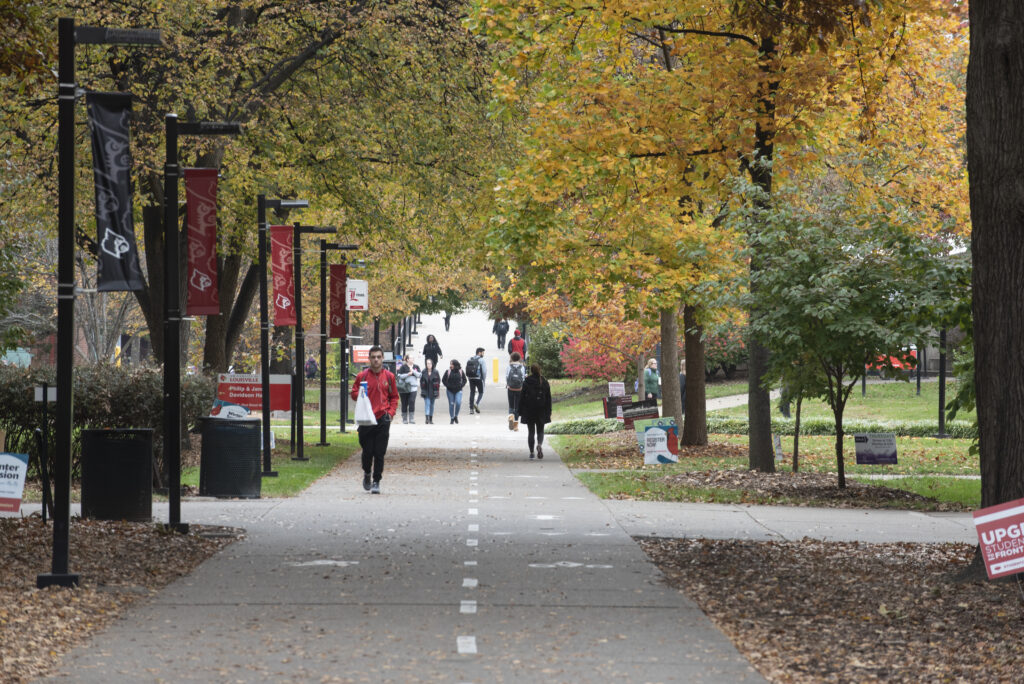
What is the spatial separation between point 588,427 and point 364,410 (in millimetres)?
18049

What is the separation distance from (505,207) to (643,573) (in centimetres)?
1083

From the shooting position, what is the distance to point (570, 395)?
169 feet

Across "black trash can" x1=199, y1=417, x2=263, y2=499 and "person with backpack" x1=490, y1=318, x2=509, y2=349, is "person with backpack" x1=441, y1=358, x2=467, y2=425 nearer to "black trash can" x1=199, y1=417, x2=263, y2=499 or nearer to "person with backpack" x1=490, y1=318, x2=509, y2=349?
"black trash can" x1=199, y1=417, x2=263, y2=499

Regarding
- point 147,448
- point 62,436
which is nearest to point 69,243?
point 62,436

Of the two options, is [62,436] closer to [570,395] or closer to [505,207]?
[505,207]

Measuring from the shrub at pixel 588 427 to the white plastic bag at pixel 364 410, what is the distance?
54.9ft

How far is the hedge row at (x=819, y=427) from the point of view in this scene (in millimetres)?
31781

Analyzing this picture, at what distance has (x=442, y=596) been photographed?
9273 mm

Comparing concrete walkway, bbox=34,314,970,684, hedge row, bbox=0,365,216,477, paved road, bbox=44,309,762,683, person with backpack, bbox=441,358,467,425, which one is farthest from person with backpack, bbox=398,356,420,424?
paved road, bbox=44,309,762,683

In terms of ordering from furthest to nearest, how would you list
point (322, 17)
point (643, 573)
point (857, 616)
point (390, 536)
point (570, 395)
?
point (570, 395) → point (322, 17) → point (390, 536) → point (643, 573) → point (857, 616)

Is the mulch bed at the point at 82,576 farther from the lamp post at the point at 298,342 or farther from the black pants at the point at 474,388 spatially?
the black pants at the point at 474,388

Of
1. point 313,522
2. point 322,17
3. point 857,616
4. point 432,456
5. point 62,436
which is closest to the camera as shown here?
point 857,616

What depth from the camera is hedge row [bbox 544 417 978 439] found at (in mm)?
31781

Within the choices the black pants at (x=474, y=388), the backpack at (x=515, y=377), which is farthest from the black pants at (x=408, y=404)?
the black pants at (x=474, y=388)
